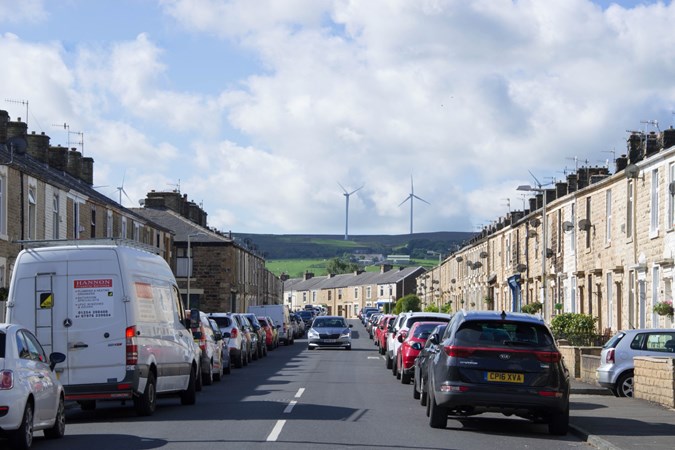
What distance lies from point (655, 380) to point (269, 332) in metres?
31.7

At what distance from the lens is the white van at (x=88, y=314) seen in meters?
17.2

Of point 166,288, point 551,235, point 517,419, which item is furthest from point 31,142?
point 517,419

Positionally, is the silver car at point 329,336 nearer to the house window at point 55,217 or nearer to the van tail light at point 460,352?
the house window at point 55,217

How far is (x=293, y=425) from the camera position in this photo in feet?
52.6

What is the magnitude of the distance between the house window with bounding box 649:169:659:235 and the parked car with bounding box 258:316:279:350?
751 inches

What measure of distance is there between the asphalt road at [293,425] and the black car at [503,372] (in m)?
0.40

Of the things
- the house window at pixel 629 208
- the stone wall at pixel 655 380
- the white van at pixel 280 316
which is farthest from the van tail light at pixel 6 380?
the white van at pixel 280 316

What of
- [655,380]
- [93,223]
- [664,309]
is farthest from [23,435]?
[93,223]

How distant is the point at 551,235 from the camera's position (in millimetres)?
52312

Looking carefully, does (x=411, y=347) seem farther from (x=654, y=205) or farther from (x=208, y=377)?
(x=654, y=205)

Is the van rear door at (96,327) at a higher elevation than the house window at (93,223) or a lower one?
lower

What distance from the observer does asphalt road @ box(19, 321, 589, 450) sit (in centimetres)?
1409

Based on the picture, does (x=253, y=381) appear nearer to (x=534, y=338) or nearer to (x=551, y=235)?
(x=534, y=338)

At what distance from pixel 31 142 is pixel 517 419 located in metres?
33.6
